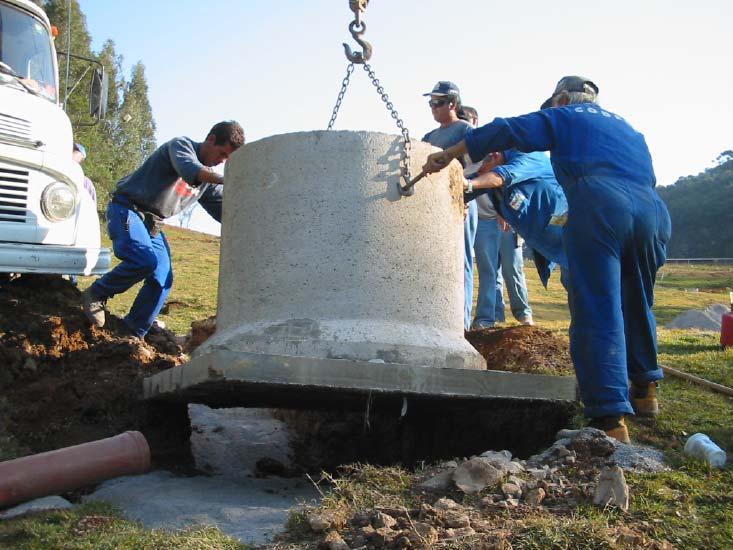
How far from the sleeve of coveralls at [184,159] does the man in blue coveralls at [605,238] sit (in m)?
2.11

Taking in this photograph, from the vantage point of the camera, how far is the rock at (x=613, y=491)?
3426mm

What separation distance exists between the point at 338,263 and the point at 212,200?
2507 mm

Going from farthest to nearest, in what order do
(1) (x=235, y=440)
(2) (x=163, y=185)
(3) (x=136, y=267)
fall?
(2) (x=163, y=185), (3) (x=136, y=267), (1) (x=235, y=440)

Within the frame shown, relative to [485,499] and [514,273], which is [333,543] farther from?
[514,273]

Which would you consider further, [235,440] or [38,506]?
[235,440]

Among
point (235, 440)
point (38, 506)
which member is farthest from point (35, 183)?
point (38, 506)

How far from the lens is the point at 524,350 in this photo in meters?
6.59

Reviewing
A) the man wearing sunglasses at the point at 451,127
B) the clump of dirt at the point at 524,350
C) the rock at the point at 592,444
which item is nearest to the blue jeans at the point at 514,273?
the man wearing sunglasses at the point at 451,127

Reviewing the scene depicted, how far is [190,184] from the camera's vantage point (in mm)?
6473

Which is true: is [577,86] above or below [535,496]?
above

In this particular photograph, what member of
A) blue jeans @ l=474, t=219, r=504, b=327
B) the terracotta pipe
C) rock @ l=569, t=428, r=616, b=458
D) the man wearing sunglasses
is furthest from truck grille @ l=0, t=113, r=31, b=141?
rock @ l=569, t=428, r=616, b=458

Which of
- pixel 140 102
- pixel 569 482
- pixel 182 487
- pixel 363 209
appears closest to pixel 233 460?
pixel 182 487

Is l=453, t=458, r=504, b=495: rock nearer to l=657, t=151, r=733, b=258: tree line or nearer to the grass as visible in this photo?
the grass

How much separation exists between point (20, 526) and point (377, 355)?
2.04 meters
